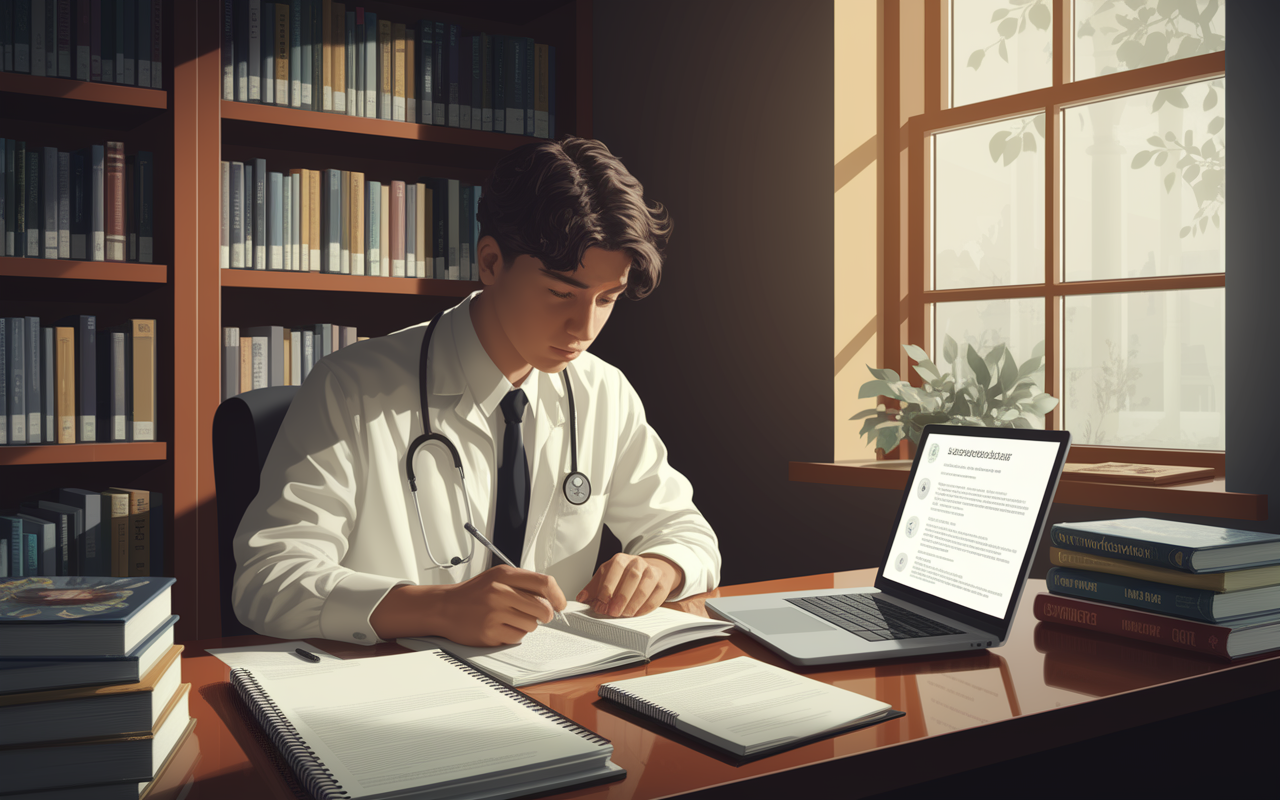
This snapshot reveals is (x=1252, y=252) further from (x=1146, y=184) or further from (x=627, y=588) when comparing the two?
(x=627, y=588)

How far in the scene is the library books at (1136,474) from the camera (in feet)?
5.22

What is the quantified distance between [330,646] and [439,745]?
0.44 m

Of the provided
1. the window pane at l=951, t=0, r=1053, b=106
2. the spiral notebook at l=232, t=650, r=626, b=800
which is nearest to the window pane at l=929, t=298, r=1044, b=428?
the window pane at l=951, t=0, r=1053, b=106

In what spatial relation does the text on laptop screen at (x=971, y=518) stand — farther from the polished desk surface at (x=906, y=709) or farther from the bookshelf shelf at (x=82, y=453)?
the bookshelf shelf at (x=82, y=453)

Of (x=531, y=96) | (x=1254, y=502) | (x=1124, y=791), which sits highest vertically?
(x=531, y=96)

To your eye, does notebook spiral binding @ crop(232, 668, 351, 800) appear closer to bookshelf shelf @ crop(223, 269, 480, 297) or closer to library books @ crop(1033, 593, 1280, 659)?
library books @ crop(1033, 593, 1280, 659)

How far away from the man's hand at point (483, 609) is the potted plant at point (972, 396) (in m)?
1.09

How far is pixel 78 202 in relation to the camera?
2.24 m

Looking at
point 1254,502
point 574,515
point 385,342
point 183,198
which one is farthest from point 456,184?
point 1254,502

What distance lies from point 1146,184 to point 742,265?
0.97 m

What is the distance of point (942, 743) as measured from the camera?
76 cm

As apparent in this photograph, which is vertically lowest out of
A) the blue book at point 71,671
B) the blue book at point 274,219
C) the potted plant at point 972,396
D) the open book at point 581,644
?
the open book at point 581,644

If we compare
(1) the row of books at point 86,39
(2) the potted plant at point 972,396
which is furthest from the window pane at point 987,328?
(1) the row of books at point 86,39

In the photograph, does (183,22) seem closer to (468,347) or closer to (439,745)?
(468,347)
